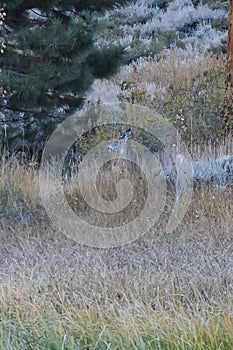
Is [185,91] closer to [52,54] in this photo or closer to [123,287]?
[52,54]

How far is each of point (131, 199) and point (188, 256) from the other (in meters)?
1.26

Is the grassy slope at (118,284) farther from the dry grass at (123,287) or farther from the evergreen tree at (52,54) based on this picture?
the evergreen tree at (52,54)

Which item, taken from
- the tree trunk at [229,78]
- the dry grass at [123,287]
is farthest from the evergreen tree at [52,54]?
the dry grass at [123,287]

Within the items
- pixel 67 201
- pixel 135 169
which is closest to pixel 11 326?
pixel 67 201

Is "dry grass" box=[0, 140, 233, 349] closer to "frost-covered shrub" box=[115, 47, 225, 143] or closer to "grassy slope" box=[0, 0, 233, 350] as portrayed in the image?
"grassy slope" box=[0, 0, 233, 350]

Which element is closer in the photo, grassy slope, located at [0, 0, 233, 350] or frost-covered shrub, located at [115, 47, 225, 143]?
grassy slope, located at [0, 0, 233, 350]

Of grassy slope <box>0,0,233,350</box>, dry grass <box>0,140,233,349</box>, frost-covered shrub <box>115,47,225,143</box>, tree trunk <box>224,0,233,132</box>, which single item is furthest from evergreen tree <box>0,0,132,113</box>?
dry grass <box>0,140,233,349</box>

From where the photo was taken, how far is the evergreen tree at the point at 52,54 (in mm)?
6535

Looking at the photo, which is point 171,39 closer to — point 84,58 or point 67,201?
point 84,58

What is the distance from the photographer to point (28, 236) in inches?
188

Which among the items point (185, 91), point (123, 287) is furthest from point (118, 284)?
point (185, 91)

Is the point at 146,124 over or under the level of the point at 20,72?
under

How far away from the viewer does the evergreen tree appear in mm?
6535

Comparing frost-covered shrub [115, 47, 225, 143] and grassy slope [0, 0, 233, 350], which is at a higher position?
frost-covered shrub [115, 47, 225, 143]
